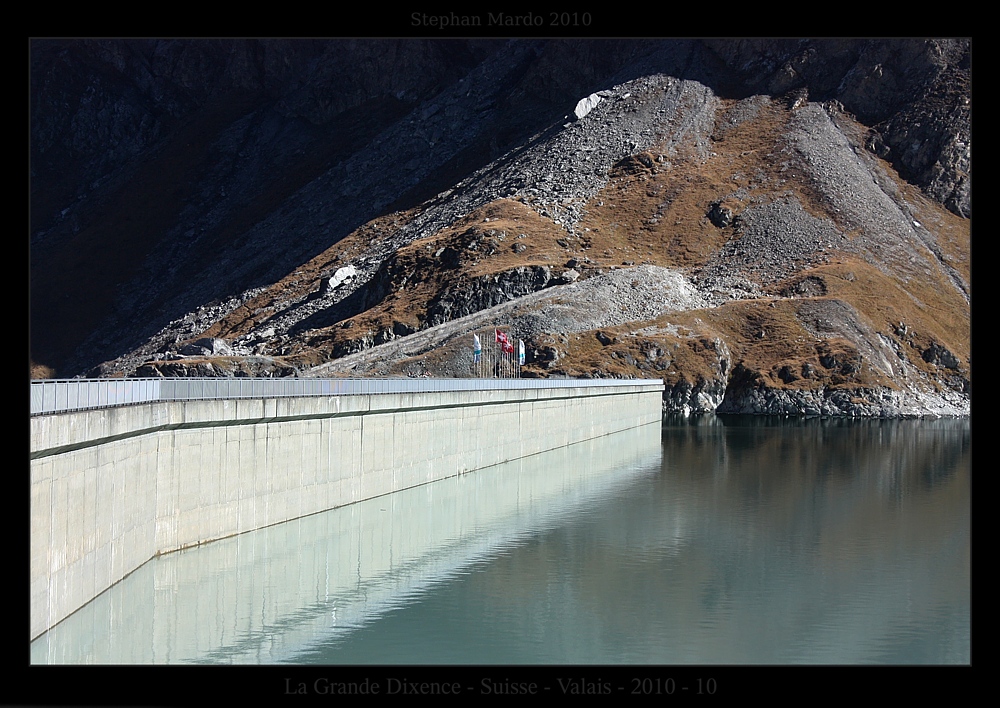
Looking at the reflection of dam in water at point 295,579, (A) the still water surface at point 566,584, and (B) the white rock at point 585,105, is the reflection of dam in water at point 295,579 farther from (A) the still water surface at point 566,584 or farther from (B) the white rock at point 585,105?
(B) the white rock at point 585,105

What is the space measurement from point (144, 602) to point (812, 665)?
15.7 meters

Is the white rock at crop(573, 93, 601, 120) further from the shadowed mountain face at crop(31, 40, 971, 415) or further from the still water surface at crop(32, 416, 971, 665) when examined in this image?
the still water surface at crop(32, 416, 971, 665)

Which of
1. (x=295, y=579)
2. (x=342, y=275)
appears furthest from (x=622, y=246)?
(x=295, y=579)

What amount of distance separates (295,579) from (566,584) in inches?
307

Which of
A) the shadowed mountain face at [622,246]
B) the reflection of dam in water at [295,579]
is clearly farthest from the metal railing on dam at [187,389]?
the shadowed mountain face at [622,246]

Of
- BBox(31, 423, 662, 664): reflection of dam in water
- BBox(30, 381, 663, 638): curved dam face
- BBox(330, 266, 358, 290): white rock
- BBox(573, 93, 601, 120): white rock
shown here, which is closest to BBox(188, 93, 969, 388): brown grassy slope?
BBox(330, 266, 358, 290): white rock

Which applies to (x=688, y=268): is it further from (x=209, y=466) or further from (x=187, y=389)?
(x=209, y=466)

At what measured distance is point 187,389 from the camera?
36094 millimetres

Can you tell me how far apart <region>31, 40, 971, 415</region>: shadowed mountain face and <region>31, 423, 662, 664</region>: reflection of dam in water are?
61816 millimetres

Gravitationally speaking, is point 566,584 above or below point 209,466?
below

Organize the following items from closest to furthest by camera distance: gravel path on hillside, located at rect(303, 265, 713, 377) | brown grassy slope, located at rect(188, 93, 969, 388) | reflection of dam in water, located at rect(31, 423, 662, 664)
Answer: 1. reflection of dam in water, located at rect(31, 423, 662, 664)
2. gravel path on hillside, located at rect(303, 265, 713, 377)
3. brown grassy slope, located at rect(188, 93, 969, 388)

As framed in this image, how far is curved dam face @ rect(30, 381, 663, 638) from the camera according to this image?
2414 centimetres

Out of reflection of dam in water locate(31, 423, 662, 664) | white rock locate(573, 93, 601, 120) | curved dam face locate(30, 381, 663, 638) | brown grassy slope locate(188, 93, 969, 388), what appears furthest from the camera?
white rock locate(573, 93, 601, 120)
